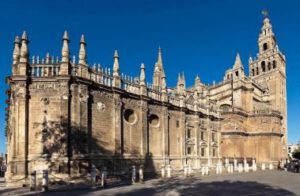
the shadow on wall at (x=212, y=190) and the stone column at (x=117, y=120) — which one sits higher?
the stone column at (x=117, y=120)

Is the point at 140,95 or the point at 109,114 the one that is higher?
the point at 140,95

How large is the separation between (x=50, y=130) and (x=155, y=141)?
41.7 feet

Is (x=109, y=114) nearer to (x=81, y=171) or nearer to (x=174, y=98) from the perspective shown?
(x=81, y=171)

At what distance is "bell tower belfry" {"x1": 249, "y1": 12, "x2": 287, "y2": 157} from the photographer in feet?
210

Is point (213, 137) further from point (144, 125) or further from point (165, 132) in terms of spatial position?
point (144, 125)

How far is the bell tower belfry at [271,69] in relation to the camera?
210 feet

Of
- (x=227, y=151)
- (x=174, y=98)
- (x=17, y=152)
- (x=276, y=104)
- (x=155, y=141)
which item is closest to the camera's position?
(x=17, y=152)

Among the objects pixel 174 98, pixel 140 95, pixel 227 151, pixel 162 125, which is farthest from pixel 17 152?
pixel 227 151

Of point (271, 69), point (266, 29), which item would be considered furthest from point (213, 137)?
point (266, 29)

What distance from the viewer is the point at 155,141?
32.8 m

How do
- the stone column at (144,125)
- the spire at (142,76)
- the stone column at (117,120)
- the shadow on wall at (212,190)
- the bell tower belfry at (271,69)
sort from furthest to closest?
the bell tower belfry at (271,69) < the spire at (142,76) < the stone column at (144,125) < the stone column at (117,120) < the shadow on wall at (212,190)

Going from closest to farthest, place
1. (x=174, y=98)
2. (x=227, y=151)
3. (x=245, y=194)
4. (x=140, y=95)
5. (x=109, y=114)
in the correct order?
(x=245, y=194)
(x=109, y=114)
(x=140, y=95)
(x=174, y=98)
(x=227, y=151)

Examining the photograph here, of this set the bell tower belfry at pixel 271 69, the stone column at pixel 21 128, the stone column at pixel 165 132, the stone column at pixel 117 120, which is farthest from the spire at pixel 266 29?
the stone column at pixel 21 128

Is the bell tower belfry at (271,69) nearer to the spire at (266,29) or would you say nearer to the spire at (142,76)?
the spire at (266,29)
